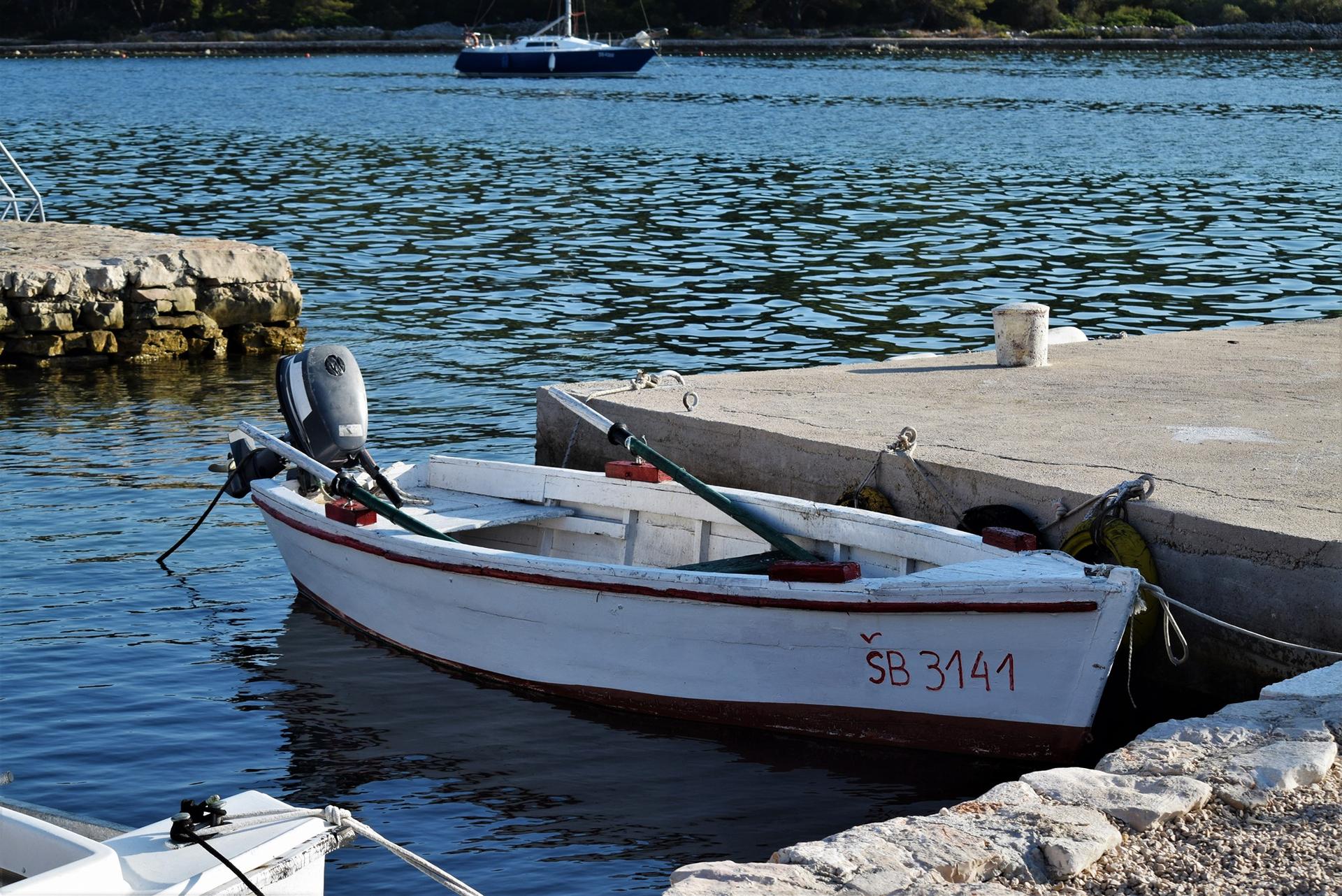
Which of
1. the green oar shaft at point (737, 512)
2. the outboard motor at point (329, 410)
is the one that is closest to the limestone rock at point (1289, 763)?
the green oar shaft at point (737, 512)

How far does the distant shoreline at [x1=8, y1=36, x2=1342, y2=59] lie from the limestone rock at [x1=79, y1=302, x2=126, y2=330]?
3307 inches

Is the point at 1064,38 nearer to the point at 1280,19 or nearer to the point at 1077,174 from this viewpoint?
the point at 1280,19

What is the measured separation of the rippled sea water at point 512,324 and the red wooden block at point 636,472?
1.39 metres

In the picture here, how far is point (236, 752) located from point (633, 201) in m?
23.5

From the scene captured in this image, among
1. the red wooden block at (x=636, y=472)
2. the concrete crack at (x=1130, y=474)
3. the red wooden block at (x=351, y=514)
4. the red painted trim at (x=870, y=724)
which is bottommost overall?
the red painted trim at (x=870, y=724)

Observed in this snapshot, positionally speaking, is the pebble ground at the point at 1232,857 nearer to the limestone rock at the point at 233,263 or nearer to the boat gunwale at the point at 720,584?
the boat gunwale at the point at 720,584

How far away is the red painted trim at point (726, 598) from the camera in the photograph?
6516 mm

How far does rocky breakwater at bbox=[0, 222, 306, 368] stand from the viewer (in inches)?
634

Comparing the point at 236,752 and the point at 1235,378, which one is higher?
the point at 1235,378

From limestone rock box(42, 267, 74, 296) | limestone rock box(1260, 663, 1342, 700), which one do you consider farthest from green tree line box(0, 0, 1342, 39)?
limestone rock box(1260, 663, 1342, 700)

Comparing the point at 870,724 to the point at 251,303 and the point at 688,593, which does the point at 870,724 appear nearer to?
the point at 688,593

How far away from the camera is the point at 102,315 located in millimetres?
16406

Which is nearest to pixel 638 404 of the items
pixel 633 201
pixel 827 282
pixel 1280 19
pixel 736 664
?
pixel 736 664

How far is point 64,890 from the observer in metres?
4.27
